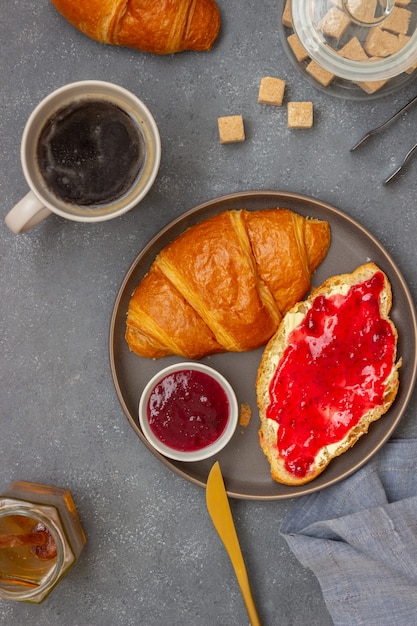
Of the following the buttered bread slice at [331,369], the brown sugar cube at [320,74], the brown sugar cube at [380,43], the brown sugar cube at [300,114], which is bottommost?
the buttered bread slice at [331,369]

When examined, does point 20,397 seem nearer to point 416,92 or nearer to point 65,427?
point 65,427

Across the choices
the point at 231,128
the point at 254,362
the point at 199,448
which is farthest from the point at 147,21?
the point at 199,448

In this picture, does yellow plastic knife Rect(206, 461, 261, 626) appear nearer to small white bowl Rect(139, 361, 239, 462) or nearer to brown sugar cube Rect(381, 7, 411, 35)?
small white bowl Rect(139, 361, 239, 462)

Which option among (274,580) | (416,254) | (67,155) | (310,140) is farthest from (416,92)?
(274,580)

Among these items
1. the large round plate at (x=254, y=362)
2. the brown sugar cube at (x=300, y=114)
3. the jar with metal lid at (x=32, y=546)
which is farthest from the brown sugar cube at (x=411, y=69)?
the jar with metal lid at (x=32, y=546)

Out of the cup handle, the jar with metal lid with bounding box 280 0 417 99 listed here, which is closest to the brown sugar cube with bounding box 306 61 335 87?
the jar with metal lid with bounding box 280 0 417 99

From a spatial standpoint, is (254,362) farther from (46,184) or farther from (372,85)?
(372,85)

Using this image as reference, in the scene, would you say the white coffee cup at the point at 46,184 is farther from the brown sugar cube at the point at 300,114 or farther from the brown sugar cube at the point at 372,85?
the brown sugar cube at the point at 372,85
